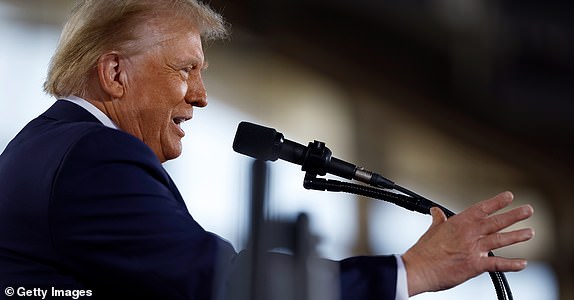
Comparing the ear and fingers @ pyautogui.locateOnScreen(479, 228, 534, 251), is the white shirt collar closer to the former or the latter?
the ear

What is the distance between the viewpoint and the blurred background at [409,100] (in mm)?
3658

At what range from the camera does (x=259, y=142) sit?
134 cm

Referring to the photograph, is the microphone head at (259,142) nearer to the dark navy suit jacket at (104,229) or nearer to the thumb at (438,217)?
the dark navy suit jacket at (104,229)

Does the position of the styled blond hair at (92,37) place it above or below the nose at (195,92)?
above

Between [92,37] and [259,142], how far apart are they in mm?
384

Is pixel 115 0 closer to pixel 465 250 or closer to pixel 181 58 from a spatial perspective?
pixel 181 58

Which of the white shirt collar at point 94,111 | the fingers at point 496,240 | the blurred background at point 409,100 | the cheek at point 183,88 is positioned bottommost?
the fingers at point 496,240

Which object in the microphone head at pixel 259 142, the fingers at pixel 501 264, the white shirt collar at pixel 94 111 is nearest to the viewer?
the fingers at pixel 501 264

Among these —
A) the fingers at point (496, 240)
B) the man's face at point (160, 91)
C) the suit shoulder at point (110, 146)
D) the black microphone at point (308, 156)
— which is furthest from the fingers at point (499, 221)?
the man's face at point (160, 91)

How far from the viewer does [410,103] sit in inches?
179

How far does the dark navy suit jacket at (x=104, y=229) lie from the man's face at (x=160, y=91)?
210 millimetres

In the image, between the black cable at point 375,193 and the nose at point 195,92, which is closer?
the black cable at point 375,193

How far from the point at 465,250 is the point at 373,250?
2866 mm

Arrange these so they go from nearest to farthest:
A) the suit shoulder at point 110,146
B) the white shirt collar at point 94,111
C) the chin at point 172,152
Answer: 1. the suit shoulder at point 110,146
2. the white shirt collar at point 94,111
3. the chin at point 172,152
